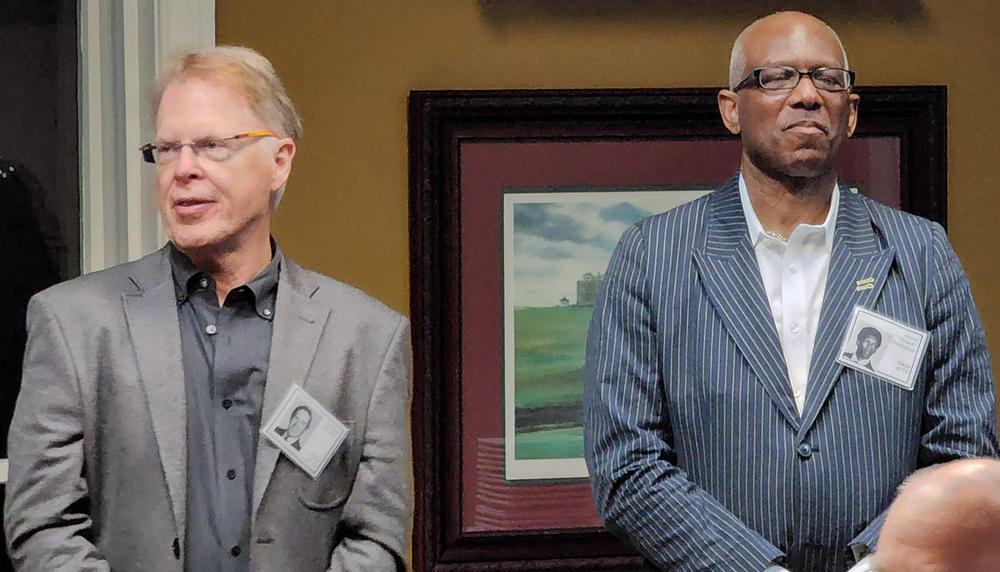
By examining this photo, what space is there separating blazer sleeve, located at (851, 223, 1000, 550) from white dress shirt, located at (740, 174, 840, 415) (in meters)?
0.17

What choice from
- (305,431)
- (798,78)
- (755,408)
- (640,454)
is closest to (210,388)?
(305,431)

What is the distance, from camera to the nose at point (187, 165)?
174 centimetres

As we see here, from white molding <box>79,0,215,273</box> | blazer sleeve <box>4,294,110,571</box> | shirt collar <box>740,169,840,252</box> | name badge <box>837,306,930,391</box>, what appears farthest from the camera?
white molding <box>79,0,215,273</box>

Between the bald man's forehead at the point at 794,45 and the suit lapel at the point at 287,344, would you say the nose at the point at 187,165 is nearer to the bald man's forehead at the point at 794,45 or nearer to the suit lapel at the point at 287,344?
the suit lapel at the point at 287,344

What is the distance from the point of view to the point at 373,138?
2564mm

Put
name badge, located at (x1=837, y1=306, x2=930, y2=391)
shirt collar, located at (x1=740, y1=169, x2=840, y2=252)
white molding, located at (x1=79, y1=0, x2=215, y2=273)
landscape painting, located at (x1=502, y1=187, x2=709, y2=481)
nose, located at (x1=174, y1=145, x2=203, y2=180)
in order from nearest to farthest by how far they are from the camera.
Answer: nose, located at (x1=174, y1=145, x2=203, y2=180)
name badge, located at (x1=837, y1=306, x2=930, y2=391)
shirt collar, located at (x1=740, y1=169, x2=840, y2=252)
white molding, located at (x1=79, y1=0, x2=215, y2=273)
landscape painting, located at (x1=502, y1=187, x2=709, y2=481)

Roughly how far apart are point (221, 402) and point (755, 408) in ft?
2.60

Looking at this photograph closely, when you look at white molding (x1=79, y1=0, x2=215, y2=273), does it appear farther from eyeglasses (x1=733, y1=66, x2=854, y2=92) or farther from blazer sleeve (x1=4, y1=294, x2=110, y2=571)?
eyeglasses (x1=733, y1=66, x2=854, y2=92)

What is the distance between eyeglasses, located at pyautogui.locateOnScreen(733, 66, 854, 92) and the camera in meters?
1.93

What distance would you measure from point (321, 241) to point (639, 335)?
2.94ft

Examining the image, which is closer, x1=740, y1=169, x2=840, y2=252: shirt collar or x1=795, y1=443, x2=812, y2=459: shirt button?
x1=795, y1=443, x2=812, y2=459: shirt button

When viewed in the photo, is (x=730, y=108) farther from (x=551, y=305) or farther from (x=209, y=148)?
(x=209, y=148)

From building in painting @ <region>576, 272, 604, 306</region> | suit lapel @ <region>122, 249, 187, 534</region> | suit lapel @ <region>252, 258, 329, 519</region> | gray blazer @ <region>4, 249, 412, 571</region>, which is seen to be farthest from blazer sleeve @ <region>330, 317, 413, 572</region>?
building in painting @ <region>576, 272, 604, 306</region>

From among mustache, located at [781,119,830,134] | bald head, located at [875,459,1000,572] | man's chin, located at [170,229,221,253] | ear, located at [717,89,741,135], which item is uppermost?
ear, located at [717,89,741,135]
